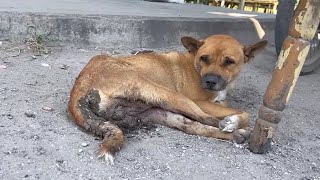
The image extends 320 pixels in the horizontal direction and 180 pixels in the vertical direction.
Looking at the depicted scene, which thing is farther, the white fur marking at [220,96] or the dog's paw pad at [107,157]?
the white fur marking at [220,96]

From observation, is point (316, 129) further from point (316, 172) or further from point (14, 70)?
point (14, 70)

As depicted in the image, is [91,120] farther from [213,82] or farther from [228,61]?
[228,61]

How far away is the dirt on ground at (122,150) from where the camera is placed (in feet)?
9.55

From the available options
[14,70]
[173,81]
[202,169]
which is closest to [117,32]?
[14,70]

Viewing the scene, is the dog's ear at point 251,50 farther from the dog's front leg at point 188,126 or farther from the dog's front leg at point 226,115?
the dog's front leg at point 188,126

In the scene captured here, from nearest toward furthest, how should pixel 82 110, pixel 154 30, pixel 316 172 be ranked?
pixel 316 172 → pixel 82 110 → pixel 154 30

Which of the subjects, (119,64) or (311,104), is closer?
(119,64)

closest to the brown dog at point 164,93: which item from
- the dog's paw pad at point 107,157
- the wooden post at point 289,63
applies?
the dog's paw pad at point 107,157

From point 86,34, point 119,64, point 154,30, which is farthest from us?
point 154,30

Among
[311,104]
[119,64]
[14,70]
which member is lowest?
[311,104]

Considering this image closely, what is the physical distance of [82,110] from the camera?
3504mm

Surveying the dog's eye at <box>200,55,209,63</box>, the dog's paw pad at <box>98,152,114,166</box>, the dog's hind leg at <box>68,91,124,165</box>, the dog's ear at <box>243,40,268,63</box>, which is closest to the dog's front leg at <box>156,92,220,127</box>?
the dog's eye at <box>200,55,209,63</box>

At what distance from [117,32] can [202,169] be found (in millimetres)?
3538

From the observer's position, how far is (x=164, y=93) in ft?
12.2
